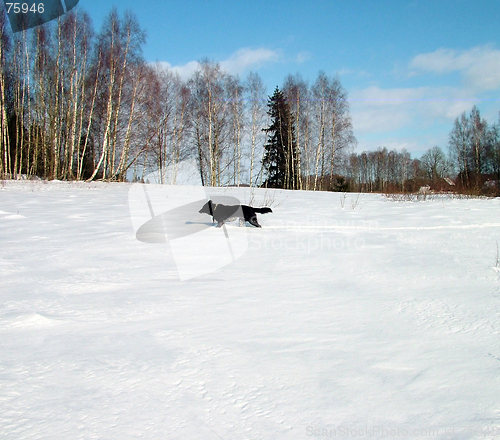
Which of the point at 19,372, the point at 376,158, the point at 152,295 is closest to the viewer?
the point at 19,372

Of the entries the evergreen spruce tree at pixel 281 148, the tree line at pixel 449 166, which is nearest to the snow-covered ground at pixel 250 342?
the tree line at pixel 449 166

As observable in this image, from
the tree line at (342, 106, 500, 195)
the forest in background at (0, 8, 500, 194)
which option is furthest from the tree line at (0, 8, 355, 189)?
the tree line at (342, 106, 500, 195)

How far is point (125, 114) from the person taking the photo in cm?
1652

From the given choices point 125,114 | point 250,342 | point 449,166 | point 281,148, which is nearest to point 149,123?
point 125,114

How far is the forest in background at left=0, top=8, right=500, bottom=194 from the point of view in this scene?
14766mm

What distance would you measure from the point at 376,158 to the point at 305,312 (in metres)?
59.4

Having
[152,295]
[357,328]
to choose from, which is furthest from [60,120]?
[357,328]

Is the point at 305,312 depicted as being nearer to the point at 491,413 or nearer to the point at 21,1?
the point at 491,413

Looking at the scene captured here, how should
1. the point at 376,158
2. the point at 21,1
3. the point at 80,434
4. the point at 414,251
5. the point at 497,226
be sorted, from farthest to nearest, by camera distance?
the point at 376,158
the point at 21,1
the point at 497,226
the point at 414,251
the point at 80,434

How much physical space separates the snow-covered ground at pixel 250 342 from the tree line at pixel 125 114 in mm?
13092

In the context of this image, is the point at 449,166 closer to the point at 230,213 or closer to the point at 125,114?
the point at 125,114

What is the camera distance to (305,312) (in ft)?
7.49

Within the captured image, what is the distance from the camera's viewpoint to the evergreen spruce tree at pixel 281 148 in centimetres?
2272

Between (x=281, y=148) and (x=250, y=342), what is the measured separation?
80.0ft
